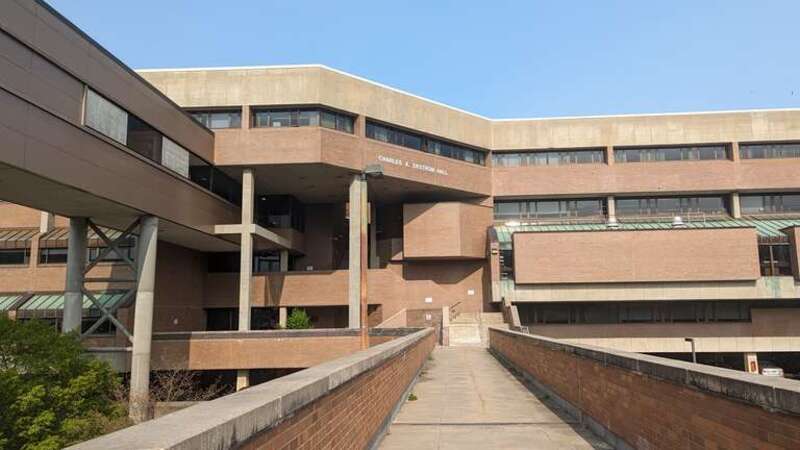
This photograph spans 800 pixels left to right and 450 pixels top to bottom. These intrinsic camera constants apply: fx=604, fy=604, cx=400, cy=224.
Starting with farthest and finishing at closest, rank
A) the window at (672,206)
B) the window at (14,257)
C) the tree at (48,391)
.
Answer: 1. the window at (672,206)
2. the window at (14,257)
3. the tree at (48,391)

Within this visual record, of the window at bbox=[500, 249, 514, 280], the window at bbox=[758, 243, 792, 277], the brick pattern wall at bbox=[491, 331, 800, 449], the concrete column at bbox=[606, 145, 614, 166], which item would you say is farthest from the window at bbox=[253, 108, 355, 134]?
the window at bbox=[758, 243, 792, 277]

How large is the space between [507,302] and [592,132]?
17.4m

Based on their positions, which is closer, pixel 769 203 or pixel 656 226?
pixel 656 226

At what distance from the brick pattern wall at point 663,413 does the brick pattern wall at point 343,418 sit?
3.51m

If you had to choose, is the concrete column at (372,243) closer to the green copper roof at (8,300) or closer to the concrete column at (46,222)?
the concrete column at (46,222)

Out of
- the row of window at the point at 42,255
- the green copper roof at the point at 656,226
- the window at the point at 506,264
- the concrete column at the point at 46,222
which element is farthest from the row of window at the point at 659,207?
the concrete column at the point at 46,222

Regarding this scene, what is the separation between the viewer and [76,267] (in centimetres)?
2856

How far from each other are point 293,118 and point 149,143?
11.7m

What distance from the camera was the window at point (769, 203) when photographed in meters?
50.5

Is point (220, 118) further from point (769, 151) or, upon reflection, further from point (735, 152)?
point (769, 151)

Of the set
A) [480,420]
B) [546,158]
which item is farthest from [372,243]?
[480,420]

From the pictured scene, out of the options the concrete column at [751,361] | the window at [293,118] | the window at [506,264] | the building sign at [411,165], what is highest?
the window at [293,118]

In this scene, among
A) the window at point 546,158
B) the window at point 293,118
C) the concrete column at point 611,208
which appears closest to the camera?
the window at point 293,118

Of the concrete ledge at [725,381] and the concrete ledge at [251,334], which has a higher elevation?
the concrete ledge at [725,381]
